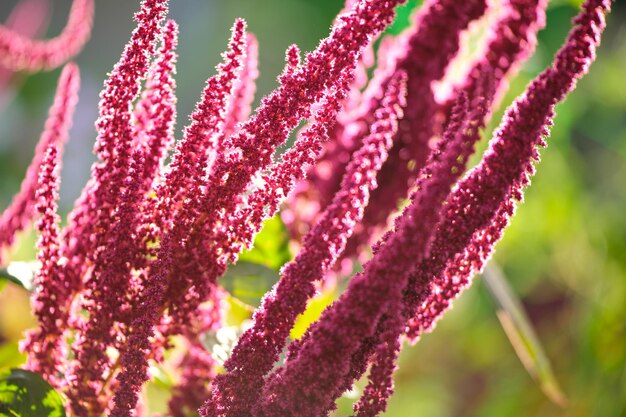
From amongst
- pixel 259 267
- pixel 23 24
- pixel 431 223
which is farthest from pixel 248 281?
pixel 23 24

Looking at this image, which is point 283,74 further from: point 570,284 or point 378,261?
point 570,284

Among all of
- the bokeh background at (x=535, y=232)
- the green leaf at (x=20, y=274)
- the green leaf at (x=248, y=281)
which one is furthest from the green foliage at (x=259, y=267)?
the bokeh background at (x=535, y=232)

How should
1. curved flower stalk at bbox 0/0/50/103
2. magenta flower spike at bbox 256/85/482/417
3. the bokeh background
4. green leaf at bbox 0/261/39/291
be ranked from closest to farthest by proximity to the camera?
magenta flower spike at bbox 256/85/482/417 → green leaf at bbox 0/261/39/291 → curved flower stalk at bbox 0/0/50/103 → the bokeh background

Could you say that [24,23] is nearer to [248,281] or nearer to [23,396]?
[248,281]

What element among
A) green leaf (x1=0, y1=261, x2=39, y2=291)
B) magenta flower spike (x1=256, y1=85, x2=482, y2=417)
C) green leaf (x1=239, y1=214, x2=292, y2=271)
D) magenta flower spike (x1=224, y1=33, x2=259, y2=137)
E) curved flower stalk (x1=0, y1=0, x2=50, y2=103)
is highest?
curved flower stalk (x1=0, y1=0, x2=50, y2=103)

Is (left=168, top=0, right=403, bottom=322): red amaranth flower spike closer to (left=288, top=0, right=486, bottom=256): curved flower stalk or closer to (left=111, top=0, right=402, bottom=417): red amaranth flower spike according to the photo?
(left=111, top=0, right=402, bottom=417): red amaranth flower spike

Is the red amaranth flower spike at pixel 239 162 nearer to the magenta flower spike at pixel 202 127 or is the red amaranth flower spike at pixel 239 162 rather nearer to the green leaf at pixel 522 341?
the magenta flower spike at pixel 202 127

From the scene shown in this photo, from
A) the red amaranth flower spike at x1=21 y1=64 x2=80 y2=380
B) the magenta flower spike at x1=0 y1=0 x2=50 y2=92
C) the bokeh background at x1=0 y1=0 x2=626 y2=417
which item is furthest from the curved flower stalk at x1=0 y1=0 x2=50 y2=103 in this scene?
the red amaranth flower spike at x1=21 y1=64 x2=80 y2=380
